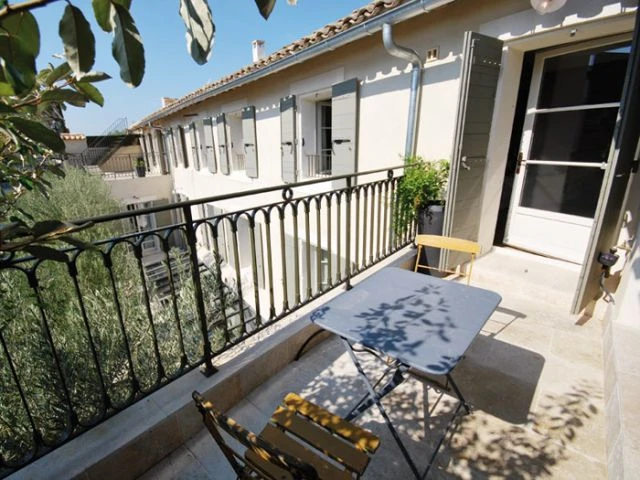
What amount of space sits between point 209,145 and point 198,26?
29.9 ft

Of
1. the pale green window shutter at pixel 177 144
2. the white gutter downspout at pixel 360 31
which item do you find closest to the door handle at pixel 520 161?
the white gutter downspout at pixel 360 31

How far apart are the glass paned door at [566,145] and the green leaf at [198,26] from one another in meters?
3.60

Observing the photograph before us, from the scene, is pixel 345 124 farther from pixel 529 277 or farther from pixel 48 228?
pixel 48 228

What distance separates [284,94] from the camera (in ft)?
19.2

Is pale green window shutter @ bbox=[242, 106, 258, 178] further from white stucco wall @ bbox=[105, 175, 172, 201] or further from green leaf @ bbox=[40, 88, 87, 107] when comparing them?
green leaf @ bbox=[40, 88, 87, 107]

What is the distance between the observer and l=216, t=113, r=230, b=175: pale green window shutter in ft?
26.3

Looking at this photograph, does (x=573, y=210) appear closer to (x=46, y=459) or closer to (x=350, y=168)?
(x=350, y=168)

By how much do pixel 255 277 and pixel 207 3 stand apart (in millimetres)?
1688

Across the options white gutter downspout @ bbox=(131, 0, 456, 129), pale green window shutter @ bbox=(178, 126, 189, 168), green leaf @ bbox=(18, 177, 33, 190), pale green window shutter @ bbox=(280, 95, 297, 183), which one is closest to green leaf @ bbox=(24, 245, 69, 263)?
green leaf @ bbox=(18, 177, 33, 190)

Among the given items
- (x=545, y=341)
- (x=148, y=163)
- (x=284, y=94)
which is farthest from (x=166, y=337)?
(x=148, y=163)

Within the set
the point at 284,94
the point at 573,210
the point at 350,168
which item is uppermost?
the point at 284,94

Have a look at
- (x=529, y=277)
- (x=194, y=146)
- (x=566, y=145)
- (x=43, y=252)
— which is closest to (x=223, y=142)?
(x=194, y=146)

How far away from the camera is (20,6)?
0.42 meters

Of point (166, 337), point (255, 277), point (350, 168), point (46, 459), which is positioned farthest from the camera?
point (350, 168)
